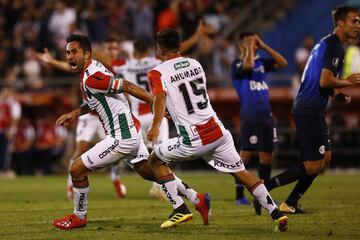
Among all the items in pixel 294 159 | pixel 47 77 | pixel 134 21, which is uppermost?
pixel 134 21

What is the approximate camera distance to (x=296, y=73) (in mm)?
24750

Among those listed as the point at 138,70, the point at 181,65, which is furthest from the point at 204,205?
the point at 138,70

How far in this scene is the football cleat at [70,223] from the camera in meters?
10.5

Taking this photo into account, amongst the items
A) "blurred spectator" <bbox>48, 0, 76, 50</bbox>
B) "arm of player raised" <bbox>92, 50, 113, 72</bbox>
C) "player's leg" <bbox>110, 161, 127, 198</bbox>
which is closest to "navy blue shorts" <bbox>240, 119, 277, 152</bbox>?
"arm of player raised" <bbox>92, 50, 113, 72</bbox>

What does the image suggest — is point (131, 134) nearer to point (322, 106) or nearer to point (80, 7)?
point (322, 106)

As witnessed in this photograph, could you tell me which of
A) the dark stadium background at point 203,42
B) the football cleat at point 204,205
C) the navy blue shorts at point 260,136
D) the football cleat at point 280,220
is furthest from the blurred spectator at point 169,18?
the football cleat at point 280,220

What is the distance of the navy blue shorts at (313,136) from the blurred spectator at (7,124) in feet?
45.3

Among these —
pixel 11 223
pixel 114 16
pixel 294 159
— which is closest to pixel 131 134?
pixel 11 223

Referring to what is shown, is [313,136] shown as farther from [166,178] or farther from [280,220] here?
[166,178]

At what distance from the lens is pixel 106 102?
10.6m

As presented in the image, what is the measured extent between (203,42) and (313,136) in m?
13.0

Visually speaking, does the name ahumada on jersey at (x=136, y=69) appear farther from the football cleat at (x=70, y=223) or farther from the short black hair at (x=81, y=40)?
the football cleat at (x=70, y=223)

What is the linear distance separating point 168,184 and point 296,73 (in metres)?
14.9

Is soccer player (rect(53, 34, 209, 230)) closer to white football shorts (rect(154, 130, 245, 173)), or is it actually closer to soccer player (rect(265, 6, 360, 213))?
white football shorts (rect(154, 130, 245, 173))
